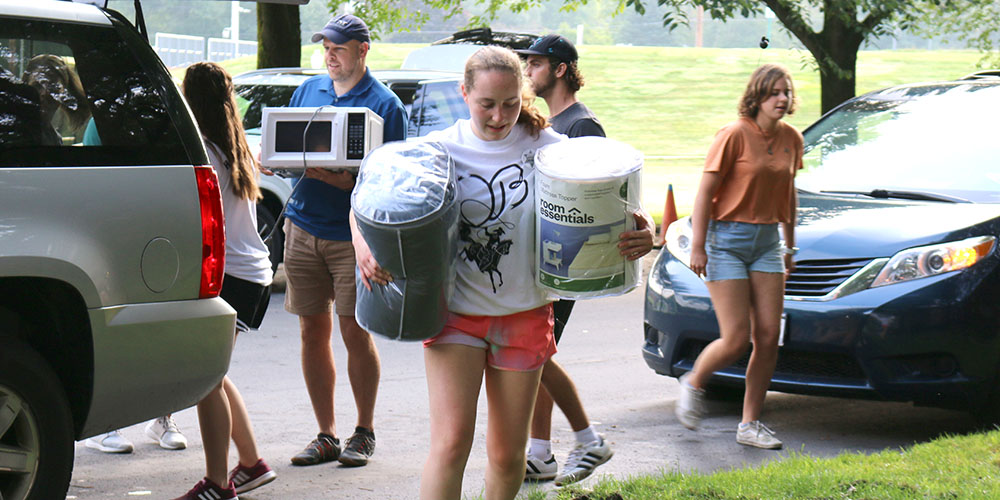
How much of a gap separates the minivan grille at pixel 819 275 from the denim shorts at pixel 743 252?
1.09ft

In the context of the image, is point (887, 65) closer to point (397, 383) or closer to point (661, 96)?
point (661, 96)

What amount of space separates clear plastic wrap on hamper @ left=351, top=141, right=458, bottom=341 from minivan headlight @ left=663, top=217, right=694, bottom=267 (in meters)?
3.16

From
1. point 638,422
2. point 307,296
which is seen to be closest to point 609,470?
point 638,422

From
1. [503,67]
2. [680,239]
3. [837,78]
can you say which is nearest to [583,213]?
[503,67]

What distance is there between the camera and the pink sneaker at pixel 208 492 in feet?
15.9

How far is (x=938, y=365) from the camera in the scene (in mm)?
5945

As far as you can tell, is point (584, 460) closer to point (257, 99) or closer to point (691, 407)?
point (691, 407)

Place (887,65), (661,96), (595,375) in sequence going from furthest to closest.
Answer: (887,65)
(661,96)
(595,375)

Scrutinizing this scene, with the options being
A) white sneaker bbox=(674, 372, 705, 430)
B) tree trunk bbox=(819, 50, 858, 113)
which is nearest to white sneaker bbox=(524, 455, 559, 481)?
white sneaker bbox=(674, 372, 705, 430)

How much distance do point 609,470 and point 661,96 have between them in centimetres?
5065

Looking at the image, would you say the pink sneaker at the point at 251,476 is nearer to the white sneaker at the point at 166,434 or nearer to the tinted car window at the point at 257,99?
the white sneaker at the point at 166,434

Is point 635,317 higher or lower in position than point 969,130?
lower

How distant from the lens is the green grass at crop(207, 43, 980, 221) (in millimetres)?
45219

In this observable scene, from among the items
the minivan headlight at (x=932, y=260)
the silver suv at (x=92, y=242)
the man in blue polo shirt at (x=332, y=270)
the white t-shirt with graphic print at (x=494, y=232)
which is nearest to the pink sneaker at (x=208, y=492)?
the silver suv at (x=92, y=242)
